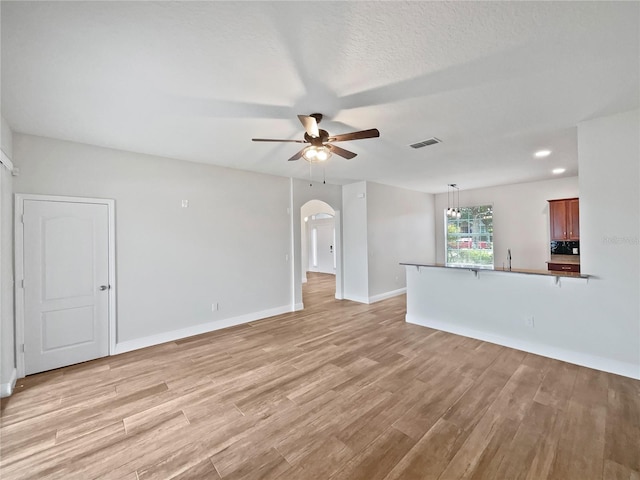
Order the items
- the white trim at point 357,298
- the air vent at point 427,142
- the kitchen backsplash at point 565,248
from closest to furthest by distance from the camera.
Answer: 1. the air vent at point 427,142
2. the kitchen backsplash at point 565,248
3. the white trim at point 357,298

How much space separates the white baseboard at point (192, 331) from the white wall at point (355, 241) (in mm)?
1787

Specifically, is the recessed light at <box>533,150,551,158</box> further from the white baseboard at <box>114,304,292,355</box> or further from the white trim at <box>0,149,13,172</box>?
the white trim at <box>0,149,13,172</box>

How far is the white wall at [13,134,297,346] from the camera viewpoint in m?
3.43

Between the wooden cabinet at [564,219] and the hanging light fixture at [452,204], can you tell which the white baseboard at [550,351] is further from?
the hanging light fixture at [452,204]

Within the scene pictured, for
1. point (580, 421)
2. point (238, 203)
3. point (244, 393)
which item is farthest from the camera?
point (238, 203)

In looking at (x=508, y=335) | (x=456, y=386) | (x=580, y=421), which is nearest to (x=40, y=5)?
(x=456, y=386)

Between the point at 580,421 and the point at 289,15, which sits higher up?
the point at 289,15

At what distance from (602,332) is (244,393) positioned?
401 cm

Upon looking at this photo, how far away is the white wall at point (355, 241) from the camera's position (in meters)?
6.18

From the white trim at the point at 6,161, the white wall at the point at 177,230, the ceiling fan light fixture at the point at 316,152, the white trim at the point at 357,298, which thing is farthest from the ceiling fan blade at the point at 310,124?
the white trim at the point at 357,298

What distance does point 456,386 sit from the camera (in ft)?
8.86

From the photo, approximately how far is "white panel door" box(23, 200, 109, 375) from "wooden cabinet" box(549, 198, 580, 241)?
8607 mm

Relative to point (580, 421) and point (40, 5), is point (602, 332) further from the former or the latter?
point (40, 5)

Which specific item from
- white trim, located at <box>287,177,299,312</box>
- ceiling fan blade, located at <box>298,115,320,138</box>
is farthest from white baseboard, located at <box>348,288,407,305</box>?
ceiling fan blade, located at <box>298,115,320,138</box>
